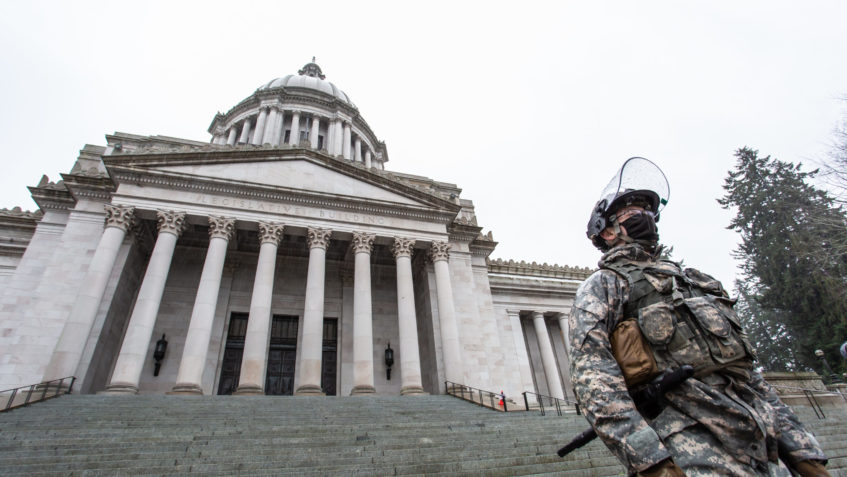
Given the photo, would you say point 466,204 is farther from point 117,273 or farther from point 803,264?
point 803,264

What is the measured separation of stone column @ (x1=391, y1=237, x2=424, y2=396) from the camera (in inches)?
647

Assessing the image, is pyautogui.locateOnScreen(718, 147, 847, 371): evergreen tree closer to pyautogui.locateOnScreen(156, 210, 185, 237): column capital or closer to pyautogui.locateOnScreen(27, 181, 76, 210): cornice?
pyautogui.locateOnScreen(156, 210, 185, 237): column capital

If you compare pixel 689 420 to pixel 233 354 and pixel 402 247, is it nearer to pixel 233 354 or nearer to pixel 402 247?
pixel 402 247

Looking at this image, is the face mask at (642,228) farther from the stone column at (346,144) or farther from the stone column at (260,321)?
the stone column at (346,144)

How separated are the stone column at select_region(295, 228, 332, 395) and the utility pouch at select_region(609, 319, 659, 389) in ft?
46.9

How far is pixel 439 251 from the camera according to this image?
20141mm

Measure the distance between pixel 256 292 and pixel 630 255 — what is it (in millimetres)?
15933

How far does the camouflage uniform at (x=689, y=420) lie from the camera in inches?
84.7

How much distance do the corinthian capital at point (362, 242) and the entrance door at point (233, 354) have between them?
7033mm

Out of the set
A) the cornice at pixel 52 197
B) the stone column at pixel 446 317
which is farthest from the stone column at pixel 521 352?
the cornice at pixel 52 197

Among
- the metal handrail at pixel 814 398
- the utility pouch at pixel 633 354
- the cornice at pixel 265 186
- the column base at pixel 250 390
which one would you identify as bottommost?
the metal handrail at pixel 814 398

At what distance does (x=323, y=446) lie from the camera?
27.2ft

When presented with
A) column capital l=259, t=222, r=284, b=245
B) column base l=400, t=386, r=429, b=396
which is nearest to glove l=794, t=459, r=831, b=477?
column base l=400, t=386, r=429, b=396

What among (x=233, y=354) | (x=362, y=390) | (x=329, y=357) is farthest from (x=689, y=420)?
(x=233, y=354)
